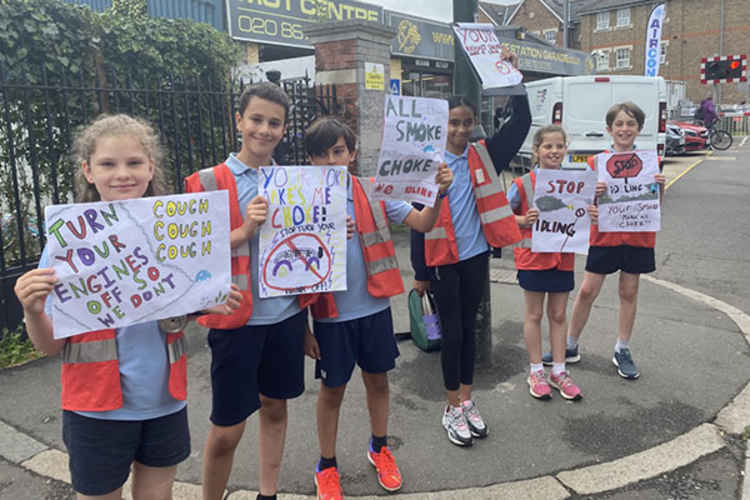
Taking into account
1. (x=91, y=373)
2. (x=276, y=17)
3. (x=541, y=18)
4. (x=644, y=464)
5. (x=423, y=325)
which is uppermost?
(x=541, y=18)

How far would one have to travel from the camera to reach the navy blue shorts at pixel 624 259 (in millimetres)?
3811

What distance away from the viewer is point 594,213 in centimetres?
365

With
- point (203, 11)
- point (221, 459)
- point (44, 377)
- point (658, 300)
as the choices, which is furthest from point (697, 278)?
point (203, 11)

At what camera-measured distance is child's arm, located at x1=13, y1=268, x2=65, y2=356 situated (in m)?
1.62

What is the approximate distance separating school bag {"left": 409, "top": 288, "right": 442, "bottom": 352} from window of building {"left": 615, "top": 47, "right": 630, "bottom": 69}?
49.7 m

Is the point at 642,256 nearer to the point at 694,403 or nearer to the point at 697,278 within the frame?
the point at 694,403

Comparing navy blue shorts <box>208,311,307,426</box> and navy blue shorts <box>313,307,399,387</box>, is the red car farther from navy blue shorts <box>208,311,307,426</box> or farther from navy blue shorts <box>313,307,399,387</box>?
navy blue shorts <box>208,311,307,426</box>

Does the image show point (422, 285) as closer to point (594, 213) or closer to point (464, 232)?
point (464, 232)

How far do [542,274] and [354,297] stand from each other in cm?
152

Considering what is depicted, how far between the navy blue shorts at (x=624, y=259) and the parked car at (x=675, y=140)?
62.1 ft

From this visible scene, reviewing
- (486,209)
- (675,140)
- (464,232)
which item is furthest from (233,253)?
(675,140)

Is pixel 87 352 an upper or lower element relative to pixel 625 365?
upper

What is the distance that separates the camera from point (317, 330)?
2605mm

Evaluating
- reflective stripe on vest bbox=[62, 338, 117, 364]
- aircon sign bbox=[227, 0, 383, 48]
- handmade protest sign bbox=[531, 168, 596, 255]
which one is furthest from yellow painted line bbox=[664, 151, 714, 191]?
reflective stripe on vest bbox=[62, 338, 117, 364]
